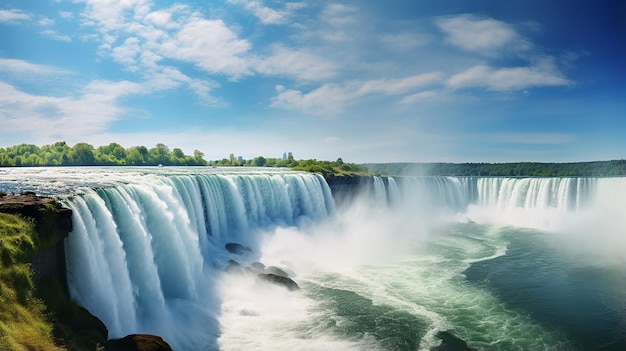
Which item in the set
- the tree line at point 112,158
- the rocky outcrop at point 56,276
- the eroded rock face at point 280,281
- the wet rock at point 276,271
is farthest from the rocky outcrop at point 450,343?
the tree line at point 112,158

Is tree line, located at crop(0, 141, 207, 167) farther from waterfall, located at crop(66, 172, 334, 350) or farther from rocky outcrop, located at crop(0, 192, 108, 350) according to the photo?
rocky outcrop, located at crop(0, 192, 108, 350)

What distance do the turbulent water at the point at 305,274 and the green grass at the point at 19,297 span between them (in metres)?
1.62

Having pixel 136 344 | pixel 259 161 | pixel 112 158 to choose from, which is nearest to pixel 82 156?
pixel 112 158

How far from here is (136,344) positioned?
32.8 ft

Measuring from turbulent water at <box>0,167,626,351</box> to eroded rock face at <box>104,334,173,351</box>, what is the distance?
1.02 metres

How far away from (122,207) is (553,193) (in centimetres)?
4451

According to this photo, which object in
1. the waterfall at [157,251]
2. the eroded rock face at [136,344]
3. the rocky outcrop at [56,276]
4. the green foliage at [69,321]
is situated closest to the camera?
the green foliage at [69,321]

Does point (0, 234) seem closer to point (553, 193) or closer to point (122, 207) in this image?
point (122, 207)

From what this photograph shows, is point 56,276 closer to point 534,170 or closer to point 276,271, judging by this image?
point 276,271

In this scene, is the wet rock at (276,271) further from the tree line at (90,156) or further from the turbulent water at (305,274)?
the tree line at (90,156)

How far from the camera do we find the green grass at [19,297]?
743 centimetres

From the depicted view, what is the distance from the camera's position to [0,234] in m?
9.09

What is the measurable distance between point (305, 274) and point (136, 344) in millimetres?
12232

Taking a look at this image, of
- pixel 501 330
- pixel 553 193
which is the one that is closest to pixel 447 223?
pixel 553 193
